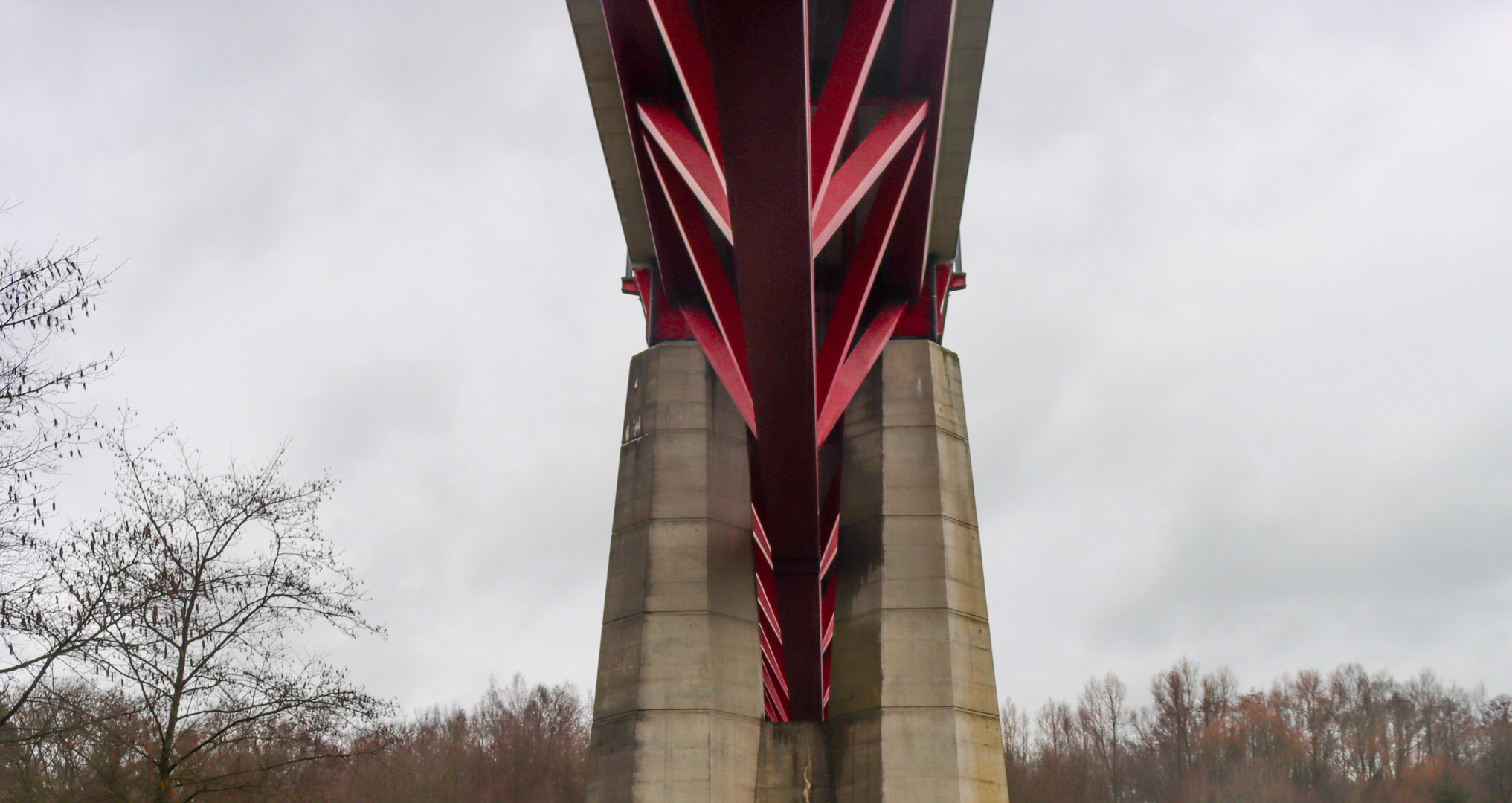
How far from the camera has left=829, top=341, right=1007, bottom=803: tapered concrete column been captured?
1284cm

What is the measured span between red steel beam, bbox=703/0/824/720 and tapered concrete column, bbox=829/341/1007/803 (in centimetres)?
244

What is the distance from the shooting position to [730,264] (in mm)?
15492

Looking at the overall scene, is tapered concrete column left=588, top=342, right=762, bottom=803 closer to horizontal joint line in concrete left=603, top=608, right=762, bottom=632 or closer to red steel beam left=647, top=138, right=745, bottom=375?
horizontal joint line in concrete left=603, top=608, right=762, bottom=632

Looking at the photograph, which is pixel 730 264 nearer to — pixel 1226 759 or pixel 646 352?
pixel 646 352

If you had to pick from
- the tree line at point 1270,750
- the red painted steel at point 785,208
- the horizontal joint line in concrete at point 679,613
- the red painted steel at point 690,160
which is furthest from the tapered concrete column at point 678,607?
the tree line at point 1270,750

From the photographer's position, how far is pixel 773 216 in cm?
636

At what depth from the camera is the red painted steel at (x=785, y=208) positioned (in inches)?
218

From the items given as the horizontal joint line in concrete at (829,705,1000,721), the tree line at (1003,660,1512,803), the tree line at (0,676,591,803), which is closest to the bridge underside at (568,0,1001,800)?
the horizontal joint line in concrete at (829,705,1000,721)

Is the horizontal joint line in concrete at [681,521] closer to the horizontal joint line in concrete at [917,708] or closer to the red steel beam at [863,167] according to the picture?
the horizontal joint line in concrete at [917,708]

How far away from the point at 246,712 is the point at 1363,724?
76.1 m

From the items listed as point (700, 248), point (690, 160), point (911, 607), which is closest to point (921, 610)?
point (911, 607)

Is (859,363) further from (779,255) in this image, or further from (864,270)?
(779,255)

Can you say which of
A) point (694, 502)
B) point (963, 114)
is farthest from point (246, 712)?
point (963, 114)

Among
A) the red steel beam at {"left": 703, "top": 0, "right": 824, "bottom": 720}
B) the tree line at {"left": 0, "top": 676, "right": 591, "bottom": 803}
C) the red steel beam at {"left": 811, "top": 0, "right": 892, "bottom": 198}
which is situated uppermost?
the red steel beam at {"left": 811, "top": 0, "right": 892, "bottom": 198}
